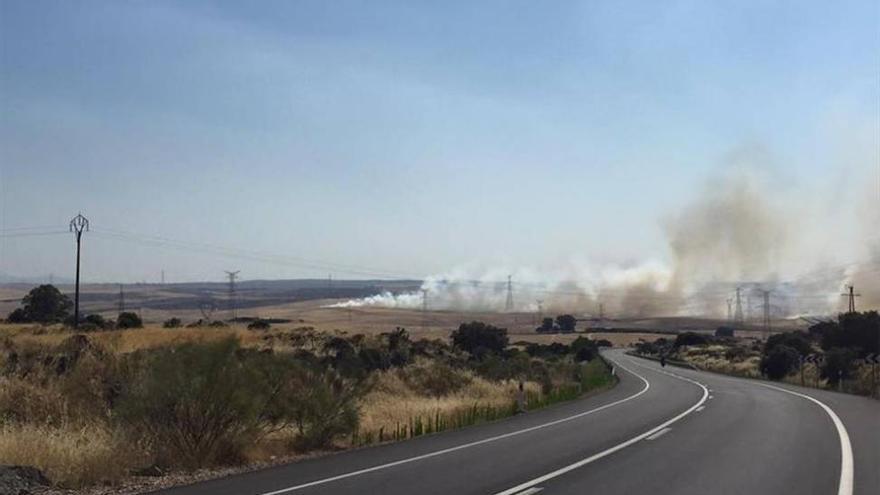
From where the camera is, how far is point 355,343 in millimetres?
54812

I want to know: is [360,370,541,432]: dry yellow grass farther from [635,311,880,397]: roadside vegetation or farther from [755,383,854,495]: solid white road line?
[635,311,880,397]: roadside vegetation

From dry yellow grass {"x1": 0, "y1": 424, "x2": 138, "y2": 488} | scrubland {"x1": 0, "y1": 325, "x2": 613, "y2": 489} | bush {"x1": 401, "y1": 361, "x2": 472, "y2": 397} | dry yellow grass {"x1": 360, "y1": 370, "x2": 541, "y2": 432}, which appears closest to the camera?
dry yellow grass {"x1": 0, "y1": 424, "x2": 138, "y2": 488}

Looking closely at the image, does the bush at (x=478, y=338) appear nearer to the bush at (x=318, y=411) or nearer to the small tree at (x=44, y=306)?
the small tree at (x=44, y=306)

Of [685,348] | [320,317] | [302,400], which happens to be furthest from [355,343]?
[320,317]

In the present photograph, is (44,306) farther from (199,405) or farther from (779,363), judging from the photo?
(199,405)

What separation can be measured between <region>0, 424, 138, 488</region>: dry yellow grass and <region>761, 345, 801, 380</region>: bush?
51.3 metres

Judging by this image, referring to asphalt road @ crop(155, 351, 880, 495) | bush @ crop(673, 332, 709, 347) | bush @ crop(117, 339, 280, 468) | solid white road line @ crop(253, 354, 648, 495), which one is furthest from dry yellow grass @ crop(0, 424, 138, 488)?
bush @ crop(673, 332, 709, 347)

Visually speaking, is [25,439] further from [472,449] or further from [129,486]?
[472,449]

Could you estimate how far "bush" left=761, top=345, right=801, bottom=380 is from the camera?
58.5m

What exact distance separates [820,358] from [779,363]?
2.55m

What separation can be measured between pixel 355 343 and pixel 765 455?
40592 millimetres

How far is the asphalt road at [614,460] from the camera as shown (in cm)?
1195

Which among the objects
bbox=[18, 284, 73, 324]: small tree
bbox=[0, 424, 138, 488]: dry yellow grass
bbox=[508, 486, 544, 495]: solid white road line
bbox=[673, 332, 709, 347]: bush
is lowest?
bbox=[673, 332, 709, 347]: bush

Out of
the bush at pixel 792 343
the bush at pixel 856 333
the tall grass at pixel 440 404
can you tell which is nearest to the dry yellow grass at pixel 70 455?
the tall grass at pixel 440 404
